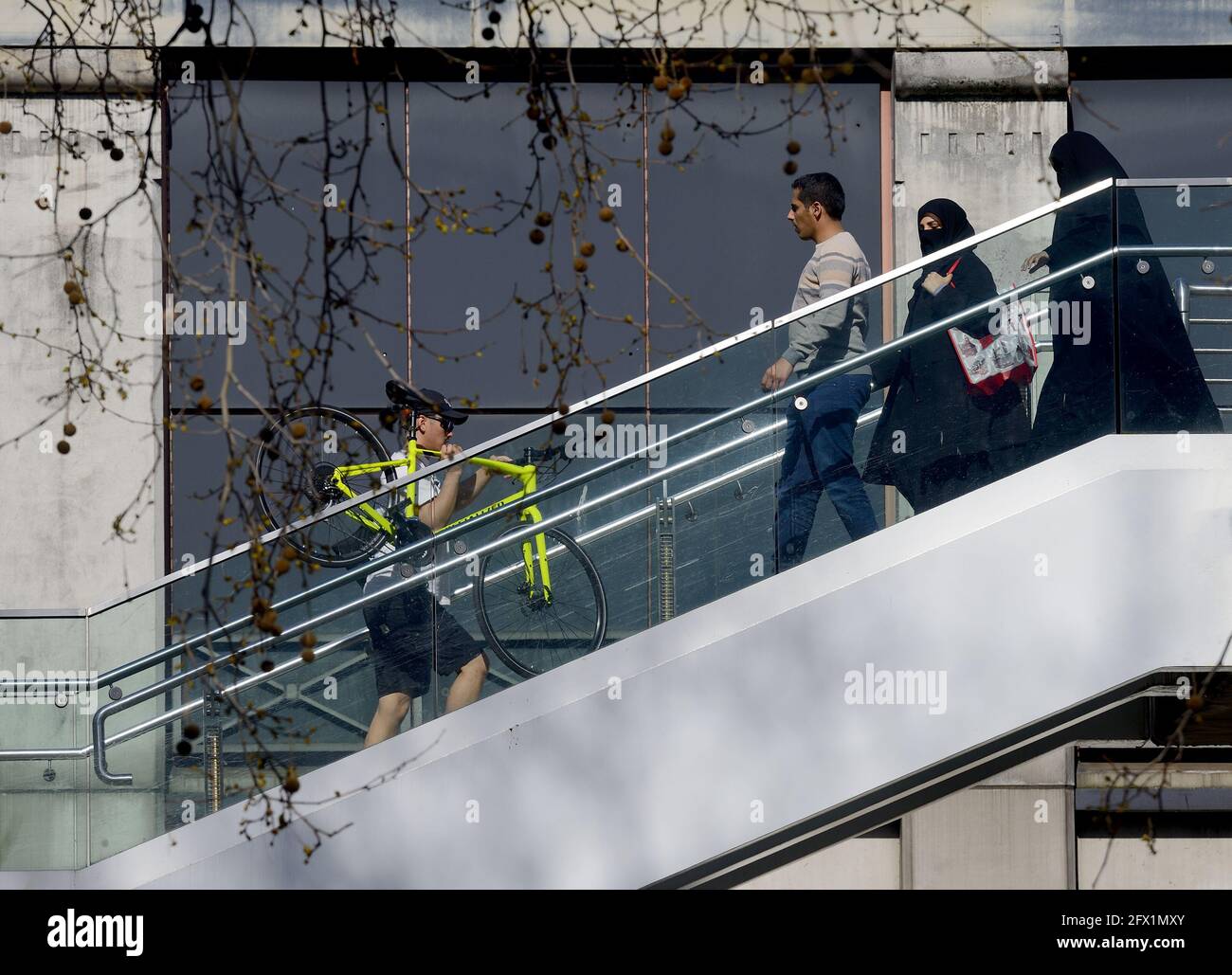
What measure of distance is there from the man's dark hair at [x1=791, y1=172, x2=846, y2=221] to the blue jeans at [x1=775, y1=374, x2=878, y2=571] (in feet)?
2.66

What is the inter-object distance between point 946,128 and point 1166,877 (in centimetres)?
505

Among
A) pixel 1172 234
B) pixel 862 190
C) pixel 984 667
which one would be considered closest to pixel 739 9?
pixel 862 190

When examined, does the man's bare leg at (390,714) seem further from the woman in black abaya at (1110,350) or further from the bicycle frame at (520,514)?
the woman in black abaya at (1110,350)

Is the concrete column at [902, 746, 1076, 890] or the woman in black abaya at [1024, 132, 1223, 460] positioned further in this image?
the concrete column at [902, 746, 1076, 890]

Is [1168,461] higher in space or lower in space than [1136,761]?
higher

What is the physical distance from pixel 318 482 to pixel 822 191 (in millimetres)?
3671

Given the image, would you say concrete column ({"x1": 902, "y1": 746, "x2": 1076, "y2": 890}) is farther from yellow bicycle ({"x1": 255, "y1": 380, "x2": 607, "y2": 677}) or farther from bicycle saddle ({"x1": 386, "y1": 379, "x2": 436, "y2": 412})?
bicycle saddle ({"x1": 386, "y1": 379, "x2": 436, "y2": 412})

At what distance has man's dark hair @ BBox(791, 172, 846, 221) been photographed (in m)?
6.21

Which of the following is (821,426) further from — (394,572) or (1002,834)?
(1002,834)

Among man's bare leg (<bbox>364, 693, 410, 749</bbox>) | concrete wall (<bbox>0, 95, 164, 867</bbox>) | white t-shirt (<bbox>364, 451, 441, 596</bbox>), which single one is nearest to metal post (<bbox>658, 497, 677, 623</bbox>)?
white t-shirt (<bbox>364, 451, 441, 596</bbox>)

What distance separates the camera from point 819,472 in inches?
235

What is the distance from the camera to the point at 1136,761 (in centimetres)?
959

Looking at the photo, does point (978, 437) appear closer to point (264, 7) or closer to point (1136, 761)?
point (1136, 761)

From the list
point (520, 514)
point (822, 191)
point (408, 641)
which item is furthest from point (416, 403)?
point (822, 191)
